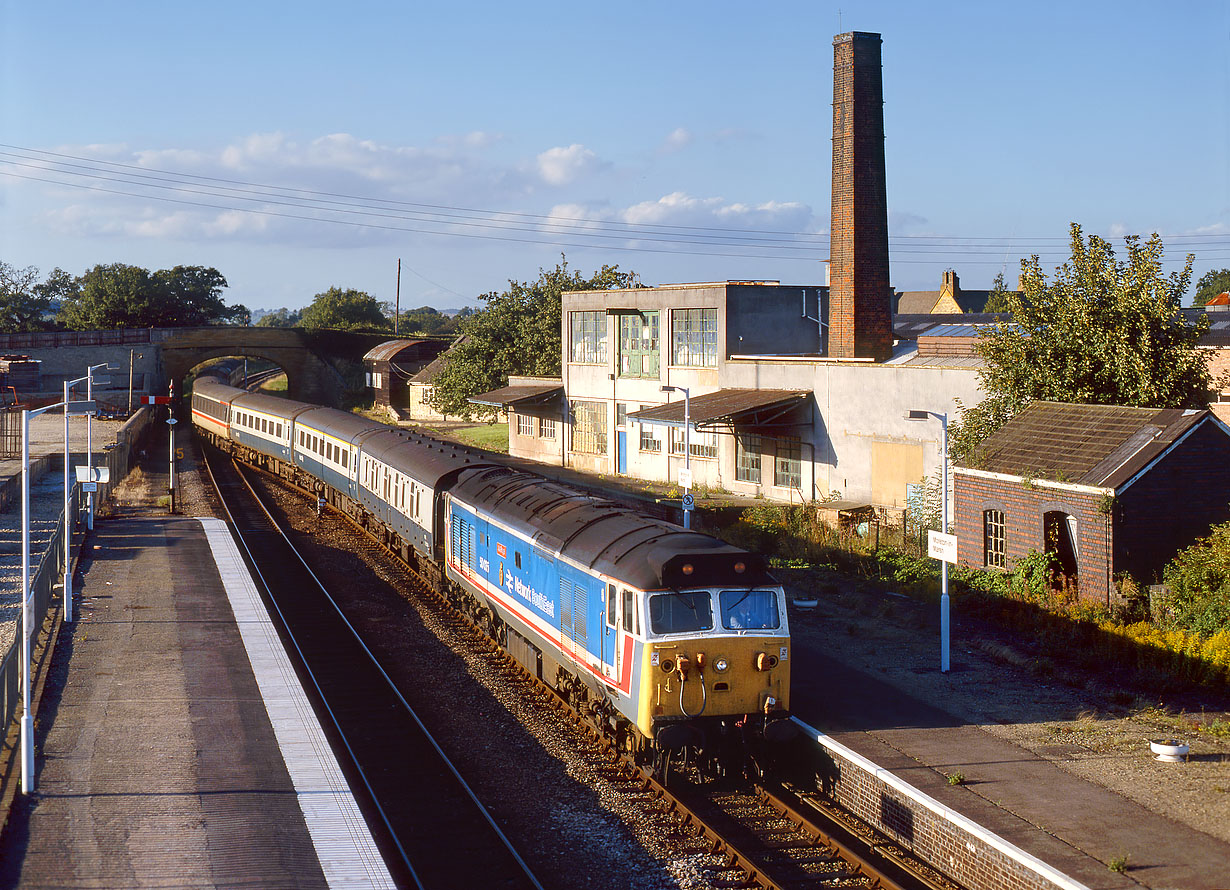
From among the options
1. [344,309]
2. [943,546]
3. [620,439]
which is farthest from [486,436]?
[344,309]

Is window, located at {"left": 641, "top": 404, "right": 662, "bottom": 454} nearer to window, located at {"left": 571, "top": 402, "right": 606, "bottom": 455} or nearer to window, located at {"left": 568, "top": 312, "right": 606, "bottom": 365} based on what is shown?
window, located at {"left": 571, "top": 402, "right": 606, "bottom": 455}

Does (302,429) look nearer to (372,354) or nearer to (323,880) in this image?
(323,880)

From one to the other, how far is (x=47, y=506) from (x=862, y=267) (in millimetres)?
29669

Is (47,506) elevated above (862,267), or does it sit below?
below

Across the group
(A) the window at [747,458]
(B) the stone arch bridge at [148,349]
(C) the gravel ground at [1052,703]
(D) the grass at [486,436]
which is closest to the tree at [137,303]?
(B) the stone arch bridge at [148,349]

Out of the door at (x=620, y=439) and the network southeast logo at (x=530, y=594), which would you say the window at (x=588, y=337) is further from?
the network southeast logo at (x=530, y=594)

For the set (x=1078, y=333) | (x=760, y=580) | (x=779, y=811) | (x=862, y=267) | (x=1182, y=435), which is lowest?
(x=779, y=811)

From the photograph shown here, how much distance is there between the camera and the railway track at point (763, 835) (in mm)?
12375

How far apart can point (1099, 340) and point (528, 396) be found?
2859cm

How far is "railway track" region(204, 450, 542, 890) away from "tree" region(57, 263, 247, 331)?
263 feet

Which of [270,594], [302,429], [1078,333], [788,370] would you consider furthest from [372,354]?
[1078,333]

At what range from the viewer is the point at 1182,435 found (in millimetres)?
20922

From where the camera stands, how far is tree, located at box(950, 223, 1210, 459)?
2467 cm

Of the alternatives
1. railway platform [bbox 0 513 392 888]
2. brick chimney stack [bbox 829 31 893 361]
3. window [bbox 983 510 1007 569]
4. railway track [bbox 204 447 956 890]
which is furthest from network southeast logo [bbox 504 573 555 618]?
brick chimney stack [bbox 829 31 893 361]
